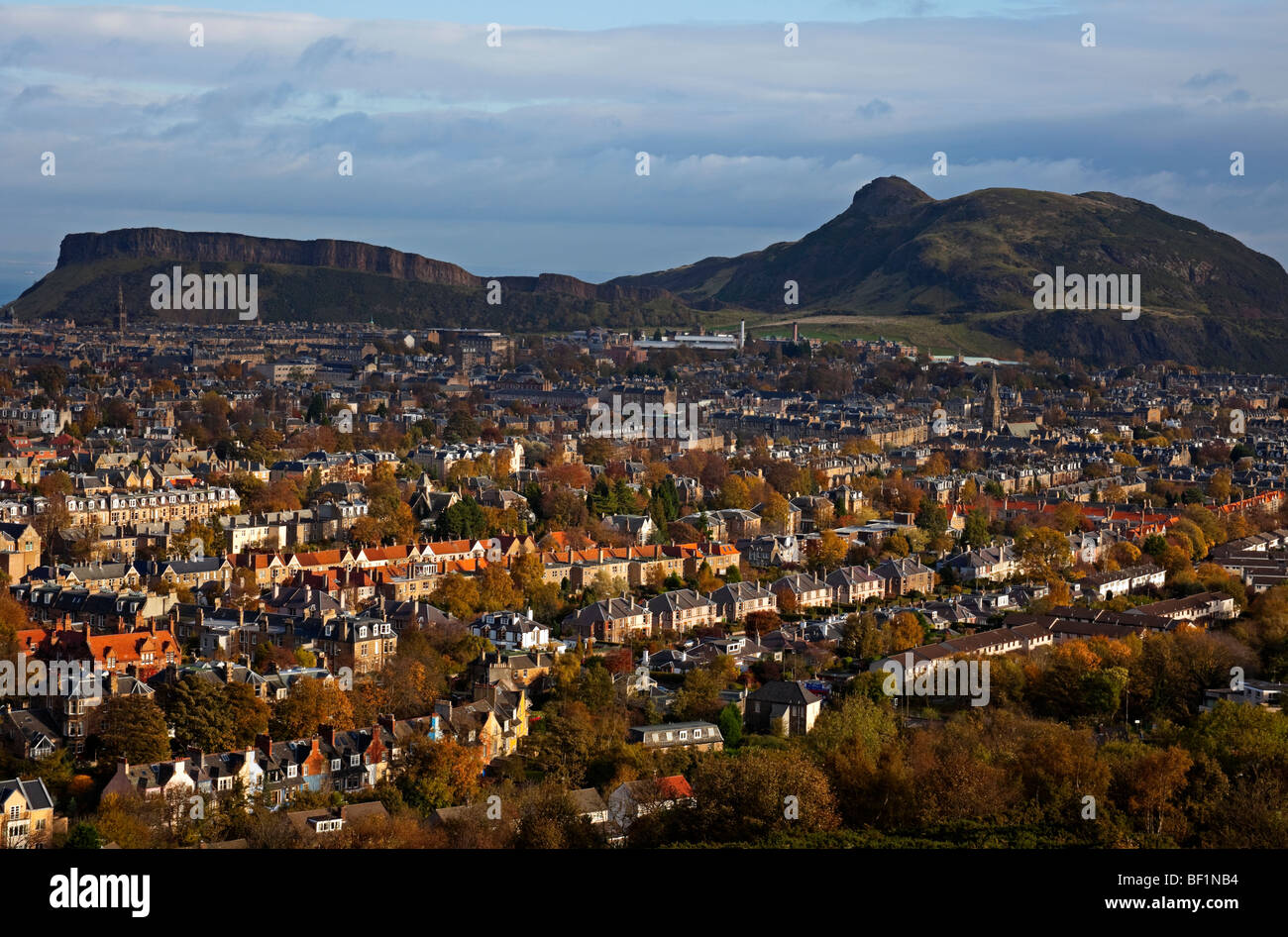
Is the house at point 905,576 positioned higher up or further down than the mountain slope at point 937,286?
further down

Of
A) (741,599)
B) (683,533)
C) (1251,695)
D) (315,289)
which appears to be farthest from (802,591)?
(315,289)

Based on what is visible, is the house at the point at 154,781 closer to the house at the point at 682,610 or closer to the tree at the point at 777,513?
the house at the point at 682,610

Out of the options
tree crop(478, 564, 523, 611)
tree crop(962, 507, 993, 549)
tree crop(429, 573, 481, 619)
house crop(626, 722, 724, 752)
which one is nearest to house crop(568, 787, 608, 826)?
house crop(626, 722, 724, 752)

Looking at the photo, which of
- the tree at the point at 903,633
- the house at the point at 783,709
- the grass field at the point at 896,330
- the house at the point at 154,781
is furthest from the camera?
the grass field at the point at 896,330

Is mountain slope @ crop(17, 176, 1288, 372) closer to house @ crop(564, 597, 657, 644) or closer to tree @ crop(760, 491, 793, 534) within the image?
tree @ crop(760, 491, 793, 534)

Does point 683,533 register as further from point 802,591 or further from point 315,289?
point 315,289

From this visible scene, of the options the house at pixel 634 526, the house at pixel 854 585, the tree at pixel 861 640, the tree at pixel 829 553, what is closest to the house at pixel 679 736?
the tree at pixel 861 640
